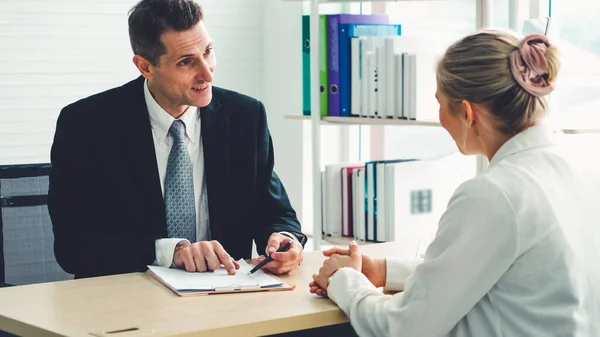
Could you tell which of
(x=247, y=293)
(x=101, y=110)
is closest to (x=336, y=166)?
(x=101, y=110)

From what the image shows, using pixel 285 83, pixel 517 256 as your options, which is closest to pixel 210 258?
pixel 517 256

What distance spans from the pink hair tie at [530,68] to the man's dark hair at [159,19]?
1.05 metres

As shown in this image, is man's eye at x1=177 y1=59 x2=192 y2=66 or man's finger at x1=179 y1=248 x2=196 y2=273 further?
man's eye at x1=177 y1=59 x2=192 y2=66

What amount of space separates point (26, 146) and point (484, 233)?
274cm

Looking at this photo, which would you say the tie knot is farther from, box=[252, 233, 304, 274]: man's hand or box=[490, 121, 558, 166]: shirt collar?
box=[490, 121, 558, 166]: shirt collar

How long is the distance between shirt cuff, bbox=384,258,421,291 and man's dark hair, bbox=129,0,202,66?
2.93ft

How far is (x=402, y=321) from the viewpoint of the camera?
66.5 inches

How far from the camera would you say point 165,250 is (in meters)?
2.19

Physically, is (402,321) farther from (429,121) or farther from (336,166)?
(336,166)

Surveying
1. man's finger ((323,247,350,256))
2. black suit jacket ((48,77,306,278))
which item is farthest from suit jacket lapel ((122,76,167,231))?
man's finger ((323,247,350,256))

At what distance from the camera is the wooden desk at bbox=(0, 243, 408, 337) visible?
5.55ft

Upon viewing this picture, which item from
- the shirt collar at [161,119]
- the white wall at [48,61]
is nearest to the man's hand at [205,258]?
the shirt collar at [161,119]

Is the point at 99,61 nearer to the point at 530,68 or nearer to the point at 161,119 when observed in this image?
the point at 161,119

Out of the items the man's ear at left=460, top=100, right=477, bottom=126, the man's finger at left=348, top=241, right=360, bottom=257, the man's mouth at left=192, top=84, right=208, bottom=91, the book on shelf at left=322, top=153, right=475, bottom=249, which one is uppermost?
the man's mouth at left=192, top=84, right=208, bottom=91
